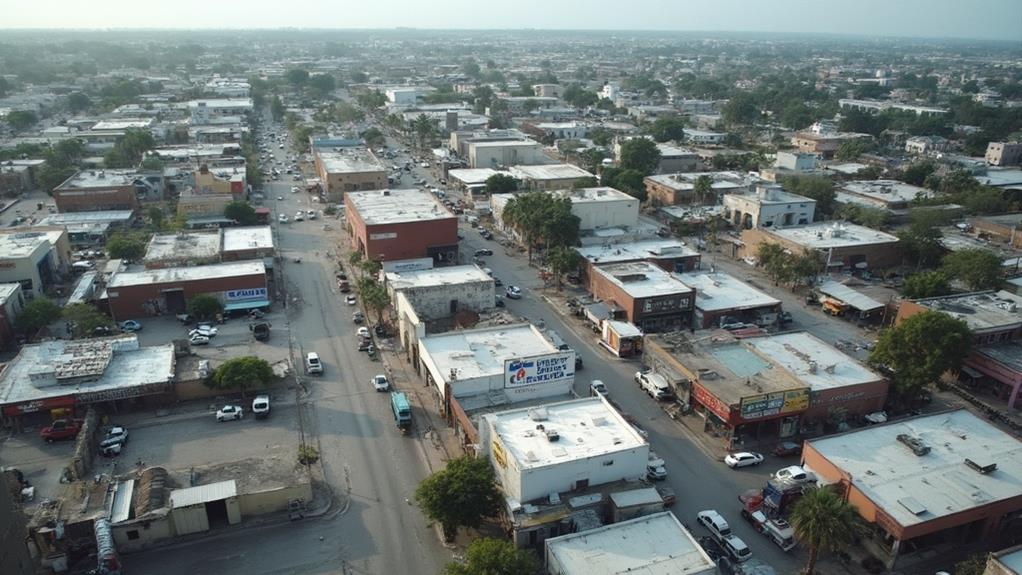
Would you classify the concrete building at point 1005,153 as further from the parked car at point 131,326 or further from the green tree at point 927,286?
the parked car at point 131,326

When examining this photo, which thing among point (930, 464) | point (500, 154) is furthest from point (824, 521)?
point (500, 154)

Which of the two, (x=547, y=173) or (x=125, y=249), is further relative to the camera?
(x=547, y=173)

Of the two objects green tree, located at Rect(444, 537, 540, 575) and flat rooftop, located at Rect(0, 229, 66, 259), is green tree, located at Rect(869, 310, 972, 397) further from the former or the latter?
flat rooftop, located at Rect(0, 229, 66, 259)

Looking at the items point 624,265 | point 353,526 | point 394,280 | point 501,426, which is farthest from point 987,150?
point 353,526

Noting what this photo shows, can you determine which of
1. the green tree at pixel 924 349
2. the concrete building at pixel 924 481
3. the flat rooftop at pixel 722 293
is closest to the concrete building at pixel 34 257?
the flat rooftop at pixel 722 293

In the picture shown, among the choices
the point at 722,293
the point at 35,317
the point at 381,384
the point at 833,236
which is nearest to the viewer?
the point at 381,384

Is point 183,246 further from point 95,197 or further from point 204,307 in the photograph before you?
point 95,197

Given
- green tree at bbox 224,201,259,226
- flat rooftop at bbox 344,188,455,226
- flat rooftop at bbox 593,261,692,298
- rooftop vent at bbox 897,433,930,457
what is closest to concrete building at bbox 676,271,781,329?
flat rooftop at bbox 593,261,692,298
